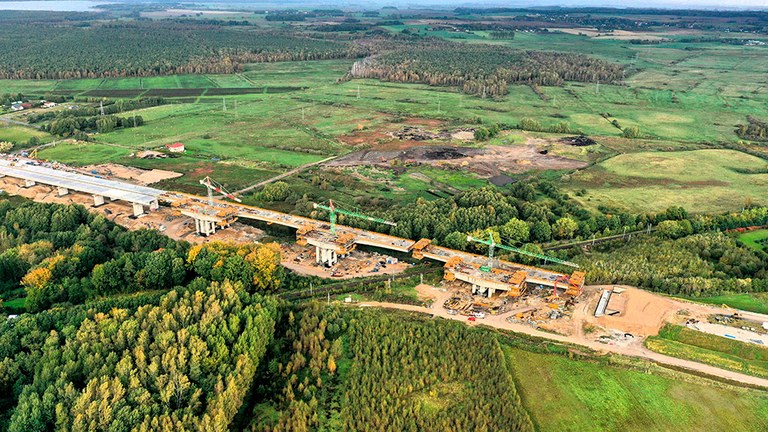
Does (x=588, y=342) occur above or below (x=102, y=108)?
below

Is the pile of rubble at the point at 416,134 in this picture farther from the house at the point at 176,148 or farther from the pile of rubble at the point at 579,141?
the house at the point at 176,148

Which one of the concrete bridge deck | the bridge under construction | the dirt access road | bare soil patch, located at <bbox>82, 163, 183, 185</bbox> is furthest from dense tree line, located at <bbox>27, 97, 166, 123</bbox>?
the dirt access road

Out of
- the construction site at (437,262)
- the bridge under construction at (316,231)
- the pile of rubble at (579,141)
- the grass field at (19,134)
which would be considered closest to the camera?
the construction site at (437,262)

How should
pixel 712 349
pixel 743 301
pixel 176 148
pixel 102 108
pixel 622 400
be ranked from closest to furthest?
pixel 622 400 → pixel 712 349 → pixel 743 301 → pixel 176 148 → pixel 102 108

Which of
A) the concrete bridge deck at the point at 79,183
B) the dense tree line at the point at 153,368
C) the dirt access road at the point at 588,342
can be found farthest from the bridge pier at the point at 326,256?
the concrete bridge deck at the point at 79,183

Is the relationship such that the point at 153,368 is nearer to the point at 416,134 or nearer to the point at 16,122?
the point at 416,134

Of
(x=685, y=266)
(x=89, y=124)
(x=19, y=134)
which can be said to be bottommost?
(x=19, y=134)

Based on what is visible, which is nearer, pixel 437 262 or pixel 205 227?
pixel 437 262

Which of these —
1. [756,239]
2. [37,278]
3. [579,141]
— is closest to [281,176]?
[37,278]
